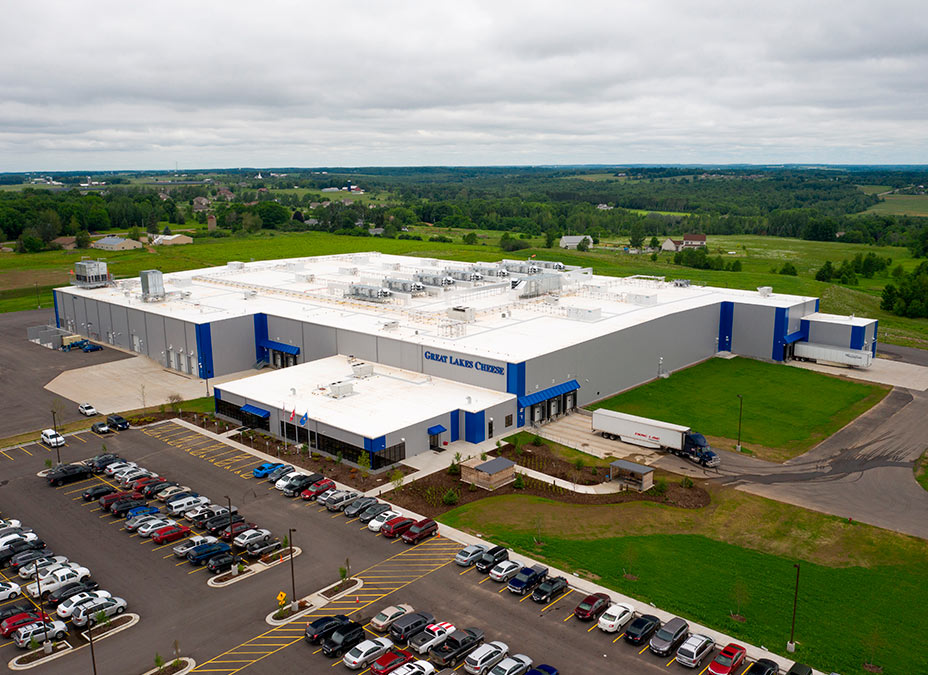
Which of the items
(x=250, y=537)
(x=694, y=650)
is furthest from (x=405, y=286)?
(x=694, y=650)

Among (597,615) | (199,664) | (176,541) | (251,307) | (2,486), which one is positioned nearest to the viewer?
(199,664)

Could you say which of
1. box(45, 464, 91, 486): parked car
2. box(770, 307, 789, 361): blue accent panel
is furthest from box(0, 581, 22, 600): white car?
box(770, 307, 789, 361): blue accent panel

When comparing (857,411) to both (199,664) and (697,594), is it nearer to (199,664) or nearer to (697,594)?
(697,594)

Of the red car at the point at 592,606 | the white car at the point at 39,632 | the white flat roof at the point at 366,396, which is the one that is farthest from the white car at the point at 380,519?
the white car at the point at 39,632

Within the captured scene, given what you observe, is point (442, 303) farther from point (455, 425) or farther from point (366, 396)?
point (455, 425)

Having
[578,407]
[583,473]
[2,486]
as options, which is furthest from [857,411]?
[2,486]

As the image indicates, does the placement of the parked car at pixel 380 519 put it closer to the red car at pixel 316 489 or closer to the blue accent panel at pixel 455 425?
the red car at pixel 316 489

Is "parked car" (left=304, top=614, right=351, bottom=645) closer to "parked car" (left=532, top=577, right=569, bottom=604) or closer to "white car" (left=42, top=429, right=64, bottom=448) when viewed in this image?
"parked car" (left=532, top=577, right=569, bottom=604)
